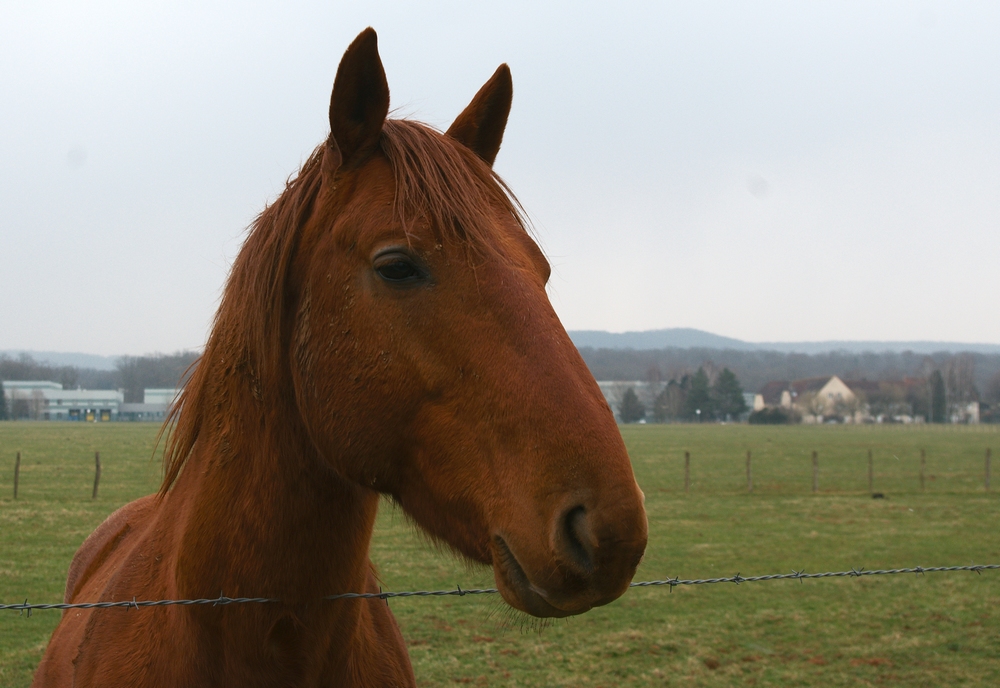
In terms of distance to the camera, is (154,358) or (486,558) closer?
(486,558)

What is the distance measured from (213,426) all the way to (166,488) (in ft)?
1.38

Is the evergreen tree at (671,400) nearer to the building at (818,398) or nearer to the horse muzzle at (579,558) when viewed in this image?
the building at (818,398)

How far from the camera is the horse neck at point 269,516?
1962 mm

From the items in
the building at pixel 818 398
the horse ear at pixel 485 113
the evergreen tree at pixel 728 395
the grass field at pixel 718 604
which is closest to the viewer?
the horse ear at pixel 485 113

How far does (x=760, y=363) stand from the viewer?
152 meters

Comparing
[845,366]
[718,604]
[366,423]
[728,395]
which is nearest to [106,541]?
[366,423]

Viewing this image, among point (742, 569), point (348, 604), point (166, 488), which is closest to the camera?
point (348, 604)

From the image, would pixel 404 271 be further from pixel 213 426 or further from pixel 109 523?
pixel 109 523

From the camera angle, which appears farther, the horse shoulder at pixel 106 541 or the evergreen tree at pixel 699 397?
the evergreen tree at pixel 699 397

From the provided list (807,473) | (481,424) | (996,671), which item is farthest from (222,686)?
(807,473)

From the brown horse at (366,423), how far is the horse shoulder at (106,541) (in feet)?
3.42

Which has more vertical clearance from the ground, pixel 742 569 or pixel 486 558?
pixel 486 558

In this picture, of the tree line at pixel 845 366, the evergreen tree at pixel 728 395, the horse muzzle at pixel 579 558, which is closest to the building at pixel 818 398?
the tree line at pixel 845 366

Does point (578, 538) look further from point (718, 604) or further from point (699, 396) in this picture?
point (699, 396)
